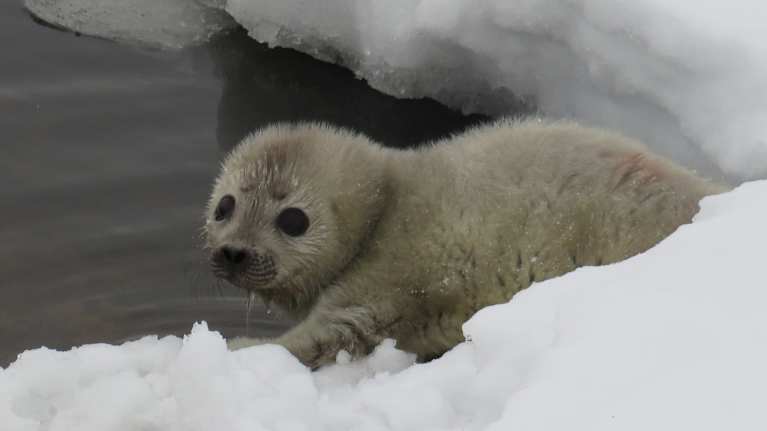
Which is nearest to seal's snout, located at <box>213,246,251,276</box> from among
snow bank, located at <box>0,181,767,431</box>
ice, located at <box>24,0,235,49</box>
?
snow bank, located at <box>0,181,767,431</box>

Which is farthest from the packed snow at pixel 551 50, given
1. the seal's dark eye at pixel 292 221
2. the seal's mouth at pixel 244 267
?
the seal's mouth at pixel 244 267

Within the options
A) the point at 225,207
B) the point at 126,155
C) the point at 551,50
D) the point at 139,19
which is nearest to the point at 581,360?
the point at 225,207

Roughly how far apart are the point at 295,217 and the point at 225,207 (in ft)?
0.79

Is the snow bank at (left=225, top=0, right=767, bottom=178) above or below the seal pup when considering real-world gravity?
above

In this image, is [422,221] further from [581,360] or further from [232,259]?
[581,360]

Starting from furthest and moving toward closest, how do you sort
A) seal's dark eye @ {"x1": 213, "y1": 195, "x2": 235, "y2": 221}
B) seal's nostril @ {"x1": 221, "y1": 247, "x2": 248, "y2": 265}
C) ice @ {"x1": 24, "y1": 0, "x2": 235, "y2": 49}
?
ice @ {"x1": 24, "y1": 0, "x2": 235, "y2": 49}, seal's dark eye @ {"x1": 213, "y1": 195, "x2": 235, "y2": 221}, seal's nostril @ {"x1": 221, "y1": 247, "x2": 248, "y2": 265}

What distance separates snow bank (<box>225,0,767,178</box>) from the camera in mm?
4203

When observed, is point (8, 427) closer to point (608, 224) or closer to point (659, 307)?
point (659, 307)

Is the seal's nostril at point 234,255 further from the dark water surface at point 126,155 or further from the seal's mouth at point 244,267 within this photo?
the dark water surface at point 126,155

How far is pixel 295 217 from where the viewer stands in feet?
12.0

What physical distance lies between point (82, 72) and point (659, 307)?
12.4 feet

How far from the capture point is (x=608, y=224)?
3.32 m

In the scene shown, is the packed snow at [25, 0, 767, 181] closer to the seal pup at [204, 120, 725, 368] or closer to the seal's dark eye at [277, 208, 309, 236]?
the seal pup at [204, 120, 725, 368]

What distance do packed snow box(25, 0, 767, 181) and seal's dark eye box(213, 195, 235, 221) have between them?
1.68m
